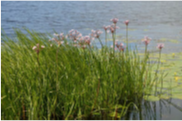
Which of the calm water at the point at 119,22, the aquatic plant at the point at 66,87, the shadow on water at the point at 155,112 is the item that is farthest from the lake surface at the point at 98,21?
the shadow on water at the point at 155,112

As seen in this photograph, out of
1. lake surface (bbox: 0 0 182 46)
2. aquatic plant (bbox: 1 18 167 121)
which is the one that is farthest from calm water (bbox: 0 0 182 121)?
aquatic plant (bbox: 1 18 167 121)

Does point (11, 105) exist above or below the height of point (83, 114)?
above

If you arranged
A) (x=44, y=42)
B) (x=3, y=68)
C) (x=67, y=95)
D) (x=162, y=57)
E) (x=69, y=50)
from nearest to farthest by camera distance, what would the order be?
(x=67, y=95), (x=3, y=68), (x=69, y=50), (x=44, y=42), (x=162, y=57)

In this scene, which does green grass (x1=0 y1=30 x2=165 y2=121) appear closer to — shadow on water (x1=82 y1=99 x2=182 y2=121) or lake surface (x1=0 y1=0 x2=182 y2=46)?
shadow on water (x1=82 y1=99 x2=182 y2=121)

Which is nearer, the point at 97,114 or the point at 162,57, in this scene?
the point at 97,114

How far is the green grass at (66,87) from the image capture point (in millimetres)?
4039

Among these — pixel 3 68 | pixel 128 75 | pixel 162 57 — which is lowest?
pixel 162 57

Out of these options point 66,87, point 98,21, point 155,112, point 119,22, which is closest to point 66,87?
point 66,87

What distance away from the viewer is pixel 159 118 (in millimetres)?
4227

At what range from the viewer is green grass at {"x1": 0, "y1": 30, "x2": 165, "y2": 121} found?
4039 millimetres

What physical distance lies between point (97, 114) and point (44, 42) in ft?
7.50

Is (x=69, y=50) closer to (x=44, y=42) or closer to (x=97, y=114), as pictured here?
(x=44, y=42)

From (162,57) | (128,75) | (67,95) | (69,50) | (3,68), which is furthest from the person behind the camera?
(162,57)

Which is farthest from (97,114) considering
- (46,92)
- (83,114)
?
(46,92)
